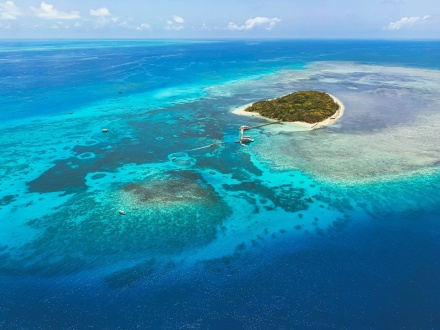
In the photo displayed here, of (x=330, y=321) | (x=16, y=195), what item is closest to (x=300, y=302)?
(x=330, y=321)

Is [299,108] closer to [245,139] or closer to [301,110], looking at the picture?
[301,110]

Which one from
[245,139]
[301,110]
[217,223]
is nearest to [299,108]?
[301,110]

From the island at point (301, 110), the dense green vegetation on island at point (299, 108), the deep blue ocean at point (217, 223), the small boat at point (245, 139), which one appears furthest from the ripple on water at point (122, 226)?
the dense green vegetation on island at point (299, 108)

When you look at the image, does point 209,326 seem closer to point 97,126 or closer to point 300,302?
point 300,302

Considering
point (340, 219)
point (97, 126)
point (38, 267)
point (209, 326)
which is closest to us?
point (209, 326)

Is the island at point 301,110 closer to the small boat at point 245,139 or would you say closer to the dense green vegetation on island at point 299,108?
the dense green vegetation on island at point 299,108

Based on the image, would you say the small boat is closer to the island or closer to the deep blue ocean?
the deep blue ocean

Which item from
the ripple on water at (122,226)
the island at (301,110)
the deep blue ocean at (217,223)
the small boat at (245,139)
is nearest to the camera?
the deep blue ocean at (217,223)
